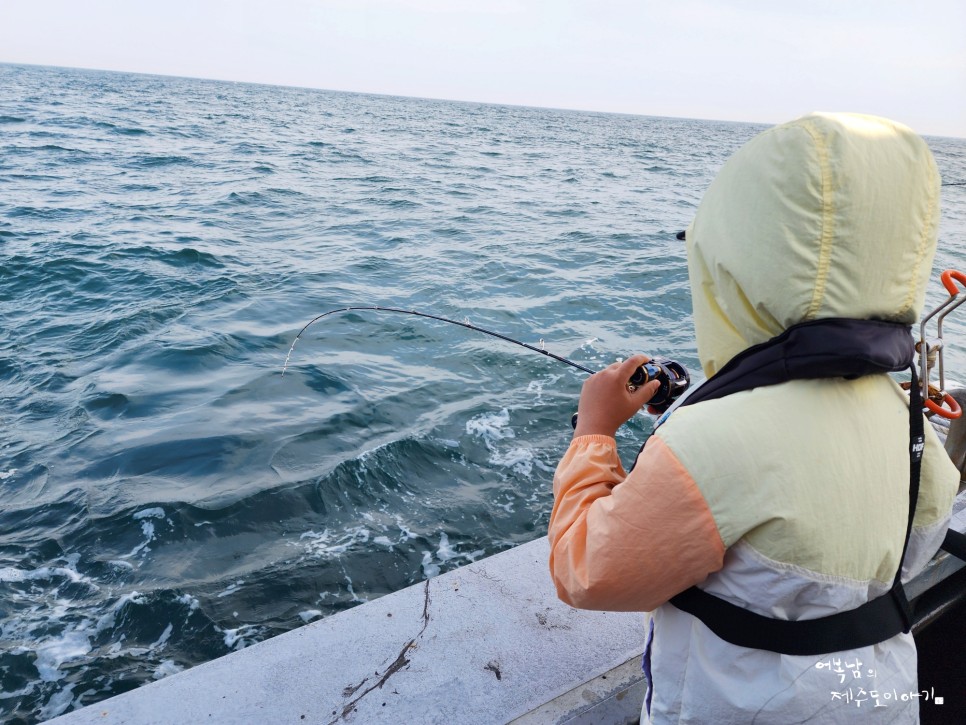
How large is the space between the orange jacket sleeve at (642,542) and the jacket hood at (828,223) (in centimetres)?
28

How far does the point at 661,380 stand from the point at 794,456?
0.51 meters

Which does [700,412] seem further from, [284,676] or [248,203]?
[248,203]

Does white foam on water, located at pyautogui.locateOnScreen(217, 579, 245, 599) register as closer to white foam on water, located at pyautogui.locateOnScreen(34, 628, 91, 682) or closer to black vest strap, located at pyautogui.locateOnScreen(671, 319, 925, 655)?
white foam on water, located at pyautogui.locateOnScreen(34, 628, 91, 682)

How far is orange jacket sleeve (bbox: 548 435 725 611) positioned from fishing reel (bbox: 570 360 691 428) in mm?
355

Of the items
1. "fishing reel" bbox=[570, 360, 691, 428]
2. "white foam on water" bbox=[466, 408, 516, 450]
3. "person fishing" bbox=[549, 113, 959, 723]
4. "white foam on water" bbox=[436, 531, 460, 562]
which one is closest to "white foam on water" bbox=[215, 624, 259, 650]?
"white foam on water" bbox=[436, 531, 460, 562]

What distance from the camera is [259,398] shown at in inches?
221

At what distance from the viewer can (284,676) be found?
1.96m

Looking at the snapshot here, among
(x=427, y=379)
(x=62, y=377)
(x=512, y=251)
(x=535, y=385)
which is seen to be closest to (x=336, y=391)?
(x=427, y=379)

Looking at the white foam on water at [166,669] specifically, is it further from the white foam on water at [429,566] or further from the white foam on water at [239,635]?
the white foam on water at [429,566]

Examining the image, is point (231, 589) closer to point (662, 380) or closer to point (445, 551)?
point (445, 551)

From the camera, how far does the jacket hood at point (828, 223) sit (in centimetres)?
95

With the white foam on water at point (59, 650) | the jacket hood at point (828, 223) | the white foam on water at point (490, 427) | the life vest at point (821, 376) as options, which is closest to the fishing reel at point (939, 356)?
the life vest at point (821, 376)

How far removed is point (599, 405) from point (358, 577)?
2.60 metres

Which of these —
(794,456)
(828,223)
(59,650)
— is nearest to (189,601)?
(59,650)
